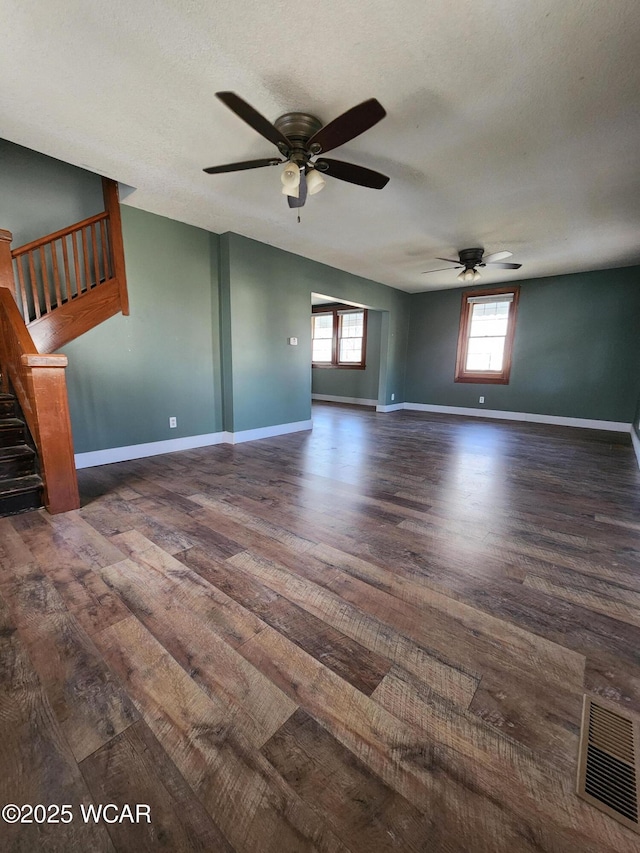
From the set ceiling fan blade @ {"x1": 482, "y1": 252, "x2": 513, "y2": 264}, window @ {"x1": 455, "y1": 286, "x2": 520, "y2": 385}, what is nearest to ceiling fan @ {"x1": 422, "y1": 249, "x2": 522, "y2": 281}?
ceiling fan blade @ {"x1": 482, "y1": 252, "x2": 513, "y2": 264}

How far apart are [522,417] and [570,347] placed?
146cm

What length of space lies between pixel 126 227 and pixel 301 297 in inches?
93.2

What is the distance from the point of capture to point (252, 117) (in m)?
1.79

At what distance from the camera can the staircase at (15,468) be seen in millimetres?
2404

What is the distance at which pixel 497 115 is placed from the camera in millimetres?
2115

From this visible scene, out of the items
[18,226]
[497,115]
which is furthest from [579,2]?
[18,226]

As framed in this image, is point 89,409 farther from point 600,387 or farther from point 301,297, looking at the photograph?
point 600,387

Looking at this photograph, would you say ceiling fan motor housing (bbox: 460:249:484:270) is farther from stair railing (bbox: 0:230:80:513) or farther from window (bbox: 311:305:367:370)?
stair railing (bbox: 0:230:80:513)

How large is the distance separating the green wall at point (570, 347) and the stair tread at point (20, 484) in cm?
710

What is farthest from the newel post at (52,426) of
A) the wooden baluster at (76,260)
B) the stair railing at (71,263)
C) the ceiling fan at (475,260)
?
the ceiling fan at (475,260)

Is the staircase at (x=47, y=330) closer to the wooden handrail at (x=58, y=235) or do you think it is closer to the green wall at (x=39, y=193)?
the wooden handrail at (x=58, y=235)

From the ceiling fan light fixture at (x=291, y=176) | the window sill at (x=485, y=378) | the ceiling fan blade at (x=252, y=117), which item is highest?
the ceiling fan blade at (x=252, y=117)

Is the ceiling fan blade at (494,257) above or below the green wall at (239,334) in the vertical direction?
above

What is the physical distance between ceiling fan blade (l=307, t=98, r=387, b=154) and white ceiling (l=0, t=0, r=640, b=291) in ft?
0.75
